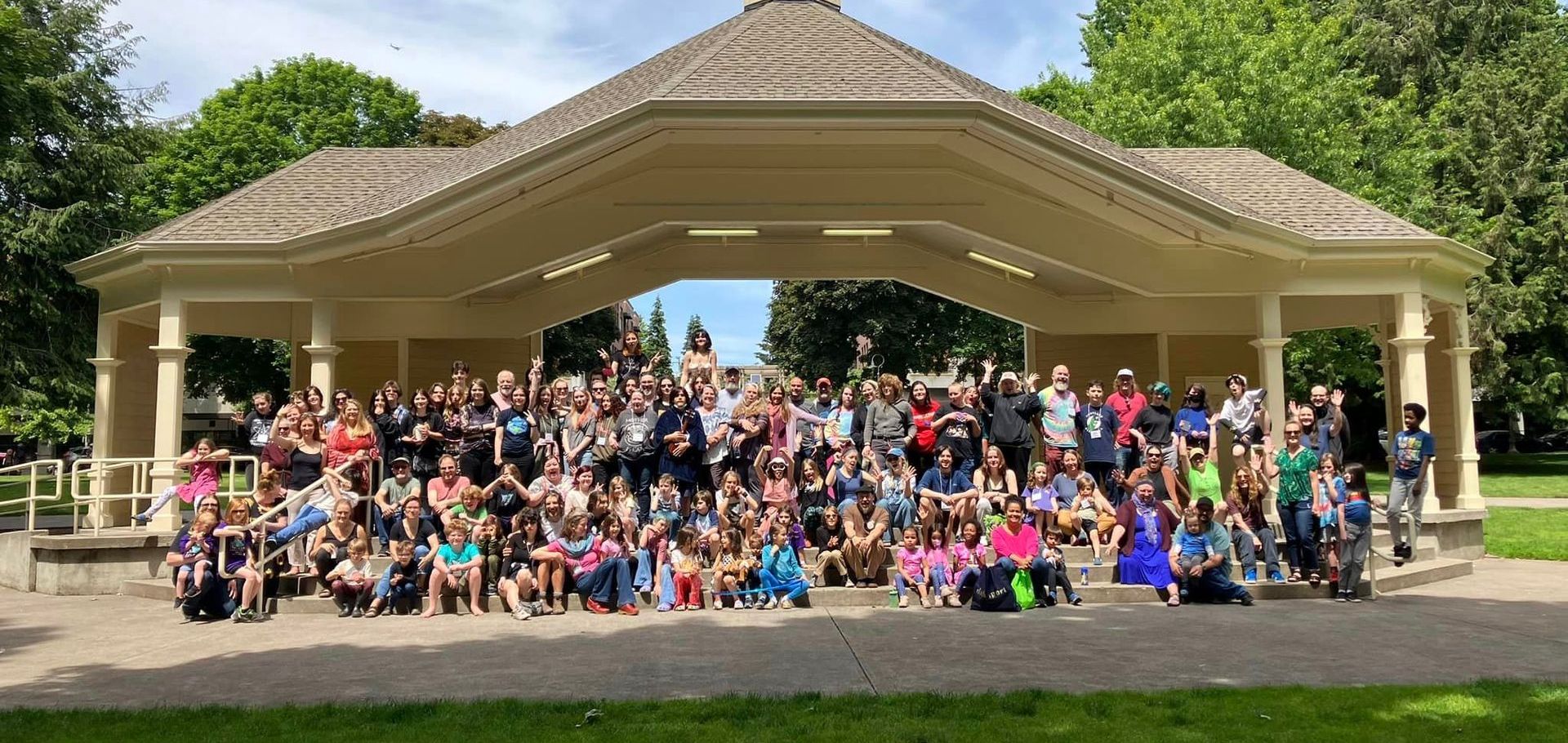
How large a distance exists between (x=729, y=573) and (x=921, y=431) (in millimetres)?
2792

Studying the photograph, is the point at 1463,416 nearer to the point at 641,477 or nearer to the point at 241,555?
the point at 641,477

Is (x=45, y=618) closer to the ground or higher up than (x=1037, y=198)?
closer to the ground

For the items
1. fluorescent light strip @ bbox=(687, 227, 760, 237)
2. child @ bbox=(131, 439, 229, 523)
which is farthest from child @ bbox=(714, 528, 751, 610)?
fluorescent light strip @ bbox=(687, 227, 760, 237)

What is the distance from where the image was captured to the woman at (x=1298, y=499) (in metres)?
10.2

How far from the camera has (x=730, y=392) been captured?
39.1 ft

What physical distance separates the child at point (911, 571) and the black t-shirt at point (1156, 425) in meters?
3.17

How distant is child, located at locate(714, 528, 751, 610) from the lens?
9.81 meters

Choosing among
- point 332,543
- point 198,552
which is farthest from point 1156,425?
point 198,552

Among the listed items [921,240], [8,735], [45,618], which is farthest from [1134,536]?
[45,618]

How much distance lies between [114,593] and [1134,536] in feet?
35.1

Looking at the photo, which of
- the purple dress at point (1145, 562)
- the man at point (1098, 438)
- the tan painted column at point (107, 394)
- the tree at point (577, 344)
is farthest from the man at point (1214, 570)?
the tree at point (577, 344)

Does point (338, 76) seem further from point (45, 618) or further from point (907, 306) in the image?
point (45, 618)

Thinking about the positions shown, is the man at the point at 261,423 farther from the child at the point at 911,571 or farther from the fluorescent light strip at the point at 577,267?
→ the child at the point at 911,571

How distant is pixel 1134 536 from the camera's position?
1027 centimetres
